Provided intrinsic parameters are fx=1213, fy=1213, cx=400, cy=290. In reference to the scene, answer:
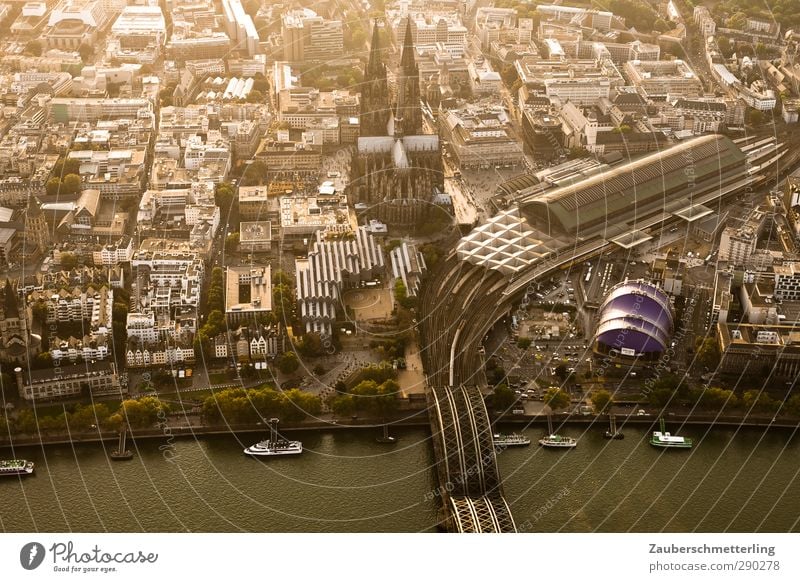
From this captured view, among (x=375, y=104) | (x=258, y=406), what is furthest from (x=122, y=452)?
(x=375, y=104)

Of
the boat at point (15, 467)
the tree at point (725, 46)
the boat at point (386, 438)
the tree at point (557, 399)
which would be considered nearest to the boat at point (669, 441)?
the tree at point (557, 399)

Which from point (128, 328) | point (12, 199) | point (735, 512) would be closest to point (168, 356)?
point (128, 328)

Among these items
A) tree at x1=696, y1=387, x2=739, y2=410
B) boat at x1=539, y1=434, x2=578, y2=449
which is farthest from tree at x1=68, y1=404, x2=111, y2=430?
tree at x1=696, y1=387, x2=739, y2=410

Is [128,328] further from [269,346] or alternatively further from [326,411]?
[326,411]

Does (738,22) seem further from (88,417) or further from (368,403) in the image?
(88,417)

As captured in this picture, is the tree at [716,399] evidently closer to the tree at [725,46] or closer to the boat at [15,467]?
the boat at [15,467]

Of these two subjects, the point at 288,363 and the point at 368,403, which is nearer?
the point at 368,403
